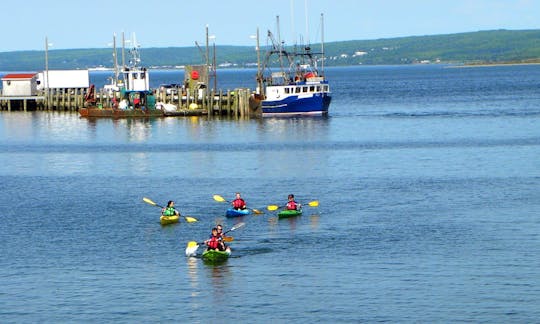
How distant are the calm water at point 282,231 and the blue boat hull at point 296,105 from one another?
19364mm

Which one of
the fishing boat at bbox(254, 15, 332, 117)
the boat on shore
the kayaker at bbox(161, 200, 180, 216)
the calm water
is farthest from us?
the boat on shore

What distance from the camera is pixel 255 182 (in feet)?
240

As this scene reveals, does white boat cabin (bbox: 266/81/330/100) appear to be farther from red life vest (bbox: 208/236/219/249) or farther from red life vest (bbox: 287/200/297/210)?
red life vest (bbox: 208/236/219/249)

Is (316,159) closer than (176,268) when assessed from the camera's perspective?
No

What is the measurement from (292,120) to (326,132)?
536 inches

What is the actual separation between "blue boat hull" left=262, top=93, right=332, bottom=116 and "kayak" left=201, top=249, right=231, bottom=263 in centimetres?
7556

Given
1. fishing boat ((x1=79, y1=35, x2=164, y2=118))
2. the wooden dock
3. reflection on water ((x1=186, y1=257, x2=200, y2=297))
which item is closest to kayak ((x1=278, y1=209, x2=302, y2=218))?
reflection on water ((x1=186, y1=257, x2=200, y2=297))

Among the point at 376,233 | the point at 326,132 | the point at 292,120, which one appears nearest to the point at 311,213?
the point at 376,233

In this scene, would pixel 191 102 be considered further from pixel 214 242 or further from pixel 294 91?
pixel 214 242

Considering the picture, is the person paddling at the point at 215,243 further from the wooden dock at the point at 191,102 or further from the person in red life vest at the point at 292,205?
the wooden dock at the point at 191,102

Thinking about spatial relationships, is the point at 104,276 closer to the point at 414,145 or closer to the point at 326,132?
the point at 414,145

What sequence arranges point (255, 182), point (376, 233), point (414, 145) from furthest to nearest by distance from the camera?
point (414, 145), point (255, 182), point (376, 233)

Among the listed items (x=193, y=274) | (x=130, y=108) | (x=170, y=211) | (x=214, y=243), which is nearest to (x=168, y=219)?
(x=170, y=211)

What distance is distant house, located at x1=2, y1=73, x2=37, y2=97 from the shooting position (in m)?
150
